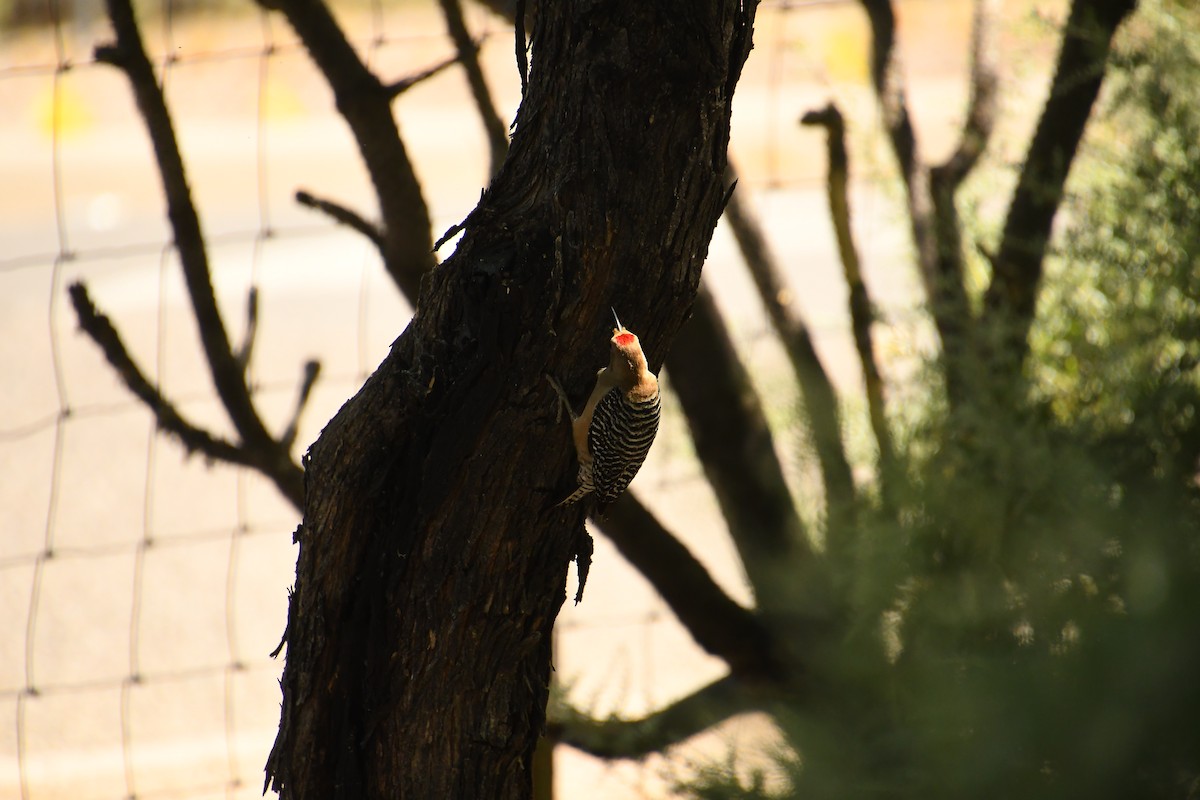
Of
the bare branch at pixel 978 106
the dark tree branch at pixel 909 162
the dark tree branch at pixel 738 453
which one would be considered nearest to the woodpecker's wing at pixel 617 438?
the dark tree branch at pixel 738 453

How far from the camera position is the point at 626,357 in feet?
4.23

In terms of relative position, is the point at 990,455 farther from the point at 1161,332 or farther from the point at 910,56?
the point at 910,56

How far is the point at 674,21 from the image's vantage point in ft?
3.92

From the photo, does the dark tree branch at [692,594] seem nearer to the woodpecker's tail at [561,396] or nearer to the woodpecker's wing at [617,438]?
the woodpecker's wing at [617,438]

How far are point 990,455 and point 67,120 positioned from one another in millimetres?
6668

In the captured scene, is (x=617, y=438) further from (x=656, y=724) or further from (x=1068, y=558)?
(x=656, y=724)

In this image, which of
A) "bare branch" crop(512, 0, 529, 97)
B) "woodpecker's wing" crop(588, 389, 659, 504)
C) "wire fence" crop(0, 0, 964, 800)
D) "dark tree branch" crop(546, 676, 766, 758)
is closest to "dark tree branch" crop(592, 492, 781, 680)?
"dark tree branch" crop(546, 676, 766, 758)

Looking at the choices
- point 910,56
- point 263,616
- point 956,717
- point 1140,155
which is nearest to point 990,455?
point 1140,155

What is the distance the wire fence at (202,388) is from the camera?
110 inches

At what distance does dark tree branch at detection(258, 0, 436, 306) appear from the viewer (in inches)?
70.3

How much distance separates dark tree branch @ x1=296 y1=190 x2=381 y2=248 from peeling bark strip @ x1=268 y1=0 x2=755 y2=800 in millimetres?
485

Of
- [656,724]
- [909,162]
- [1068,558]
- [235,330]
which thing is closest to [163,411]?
[656,724]

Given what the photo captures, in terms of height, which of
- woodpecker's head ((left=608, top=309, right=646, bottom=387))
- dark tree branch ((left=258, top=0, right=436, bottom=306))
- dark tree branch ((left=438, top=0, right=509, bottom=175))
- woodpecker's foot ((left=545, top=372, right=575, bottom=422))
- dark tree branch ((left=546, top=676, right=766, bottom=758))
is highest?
dark tree branch ((left=438, top=0, right=509, bottom=175))

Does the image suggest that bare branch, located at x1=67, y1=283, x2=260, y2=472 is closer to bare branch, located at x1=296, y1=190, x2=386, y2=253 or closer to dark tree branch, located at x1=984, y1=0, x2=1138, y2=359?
bare branch, located at x1=296, y1=190, x2=386, y2=253
